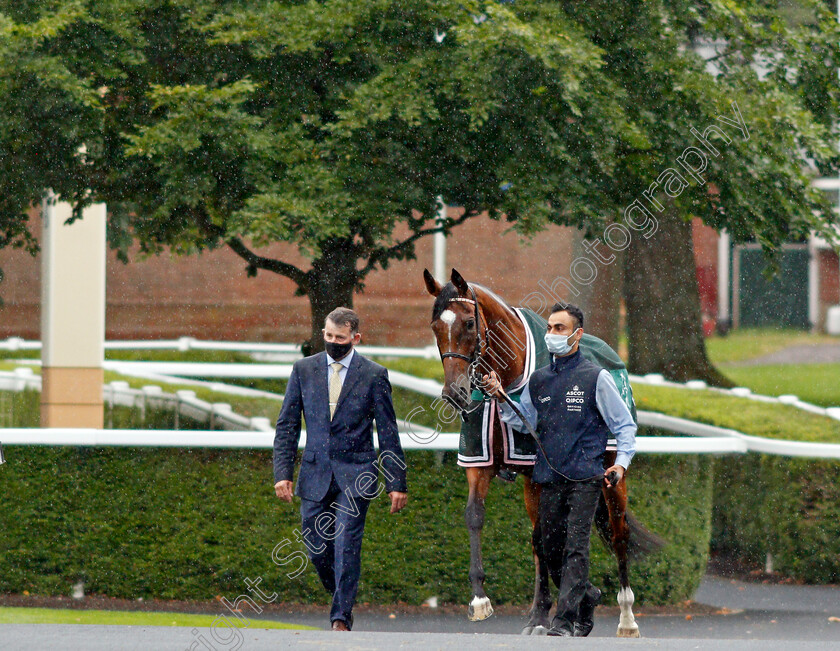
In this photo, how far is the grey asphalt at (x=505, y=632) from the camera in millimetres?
5672

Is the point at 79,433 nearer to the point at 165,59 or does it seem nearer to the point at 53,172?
the point at 53,172

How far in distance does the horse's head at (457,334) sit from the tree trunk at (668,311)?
9.91 meters

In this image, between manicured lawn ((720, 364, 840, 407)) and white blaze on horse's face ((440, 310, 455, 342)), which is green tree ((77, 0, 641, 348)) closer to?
white blaze on horse's face ((440, 310, 455, 342))

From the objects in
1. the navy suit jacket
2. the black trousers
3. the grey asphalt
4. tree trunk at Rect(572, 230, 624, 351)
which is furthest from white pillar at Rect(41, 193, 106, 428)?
tree trunk at Rect(572, 230, 624, 351)

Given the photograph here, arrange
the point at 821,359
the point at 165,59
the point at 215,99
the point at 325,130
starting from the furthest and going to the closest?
the point at 821,359, the point at 165,59, the point at 325,130, the point at 215,99

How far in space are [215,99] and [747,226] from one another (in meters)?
4.41

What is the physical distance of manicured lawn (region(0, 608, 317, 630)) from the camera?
8.05 metres

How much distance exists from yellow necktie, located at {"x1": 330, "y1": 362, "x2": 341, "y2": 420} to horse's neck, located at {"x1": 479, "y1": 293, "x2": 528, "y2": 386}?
88 cm

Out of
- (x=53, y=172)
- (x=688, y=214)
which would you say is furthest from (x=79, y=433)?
(x=688, y=214)

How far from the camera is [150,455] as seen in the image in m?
8.99

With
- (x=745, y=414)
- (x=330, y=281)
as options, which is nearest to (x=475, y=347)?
(x=330, y=281)

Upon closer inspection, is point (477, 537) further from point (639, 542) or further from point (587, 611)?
point (639, 542)

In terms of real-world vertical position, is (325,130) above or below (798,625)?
above

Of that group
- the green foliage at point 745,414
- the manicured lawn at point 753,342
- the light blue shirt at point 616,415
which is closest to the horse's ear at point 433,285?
the light blue shirt at point 616,415
